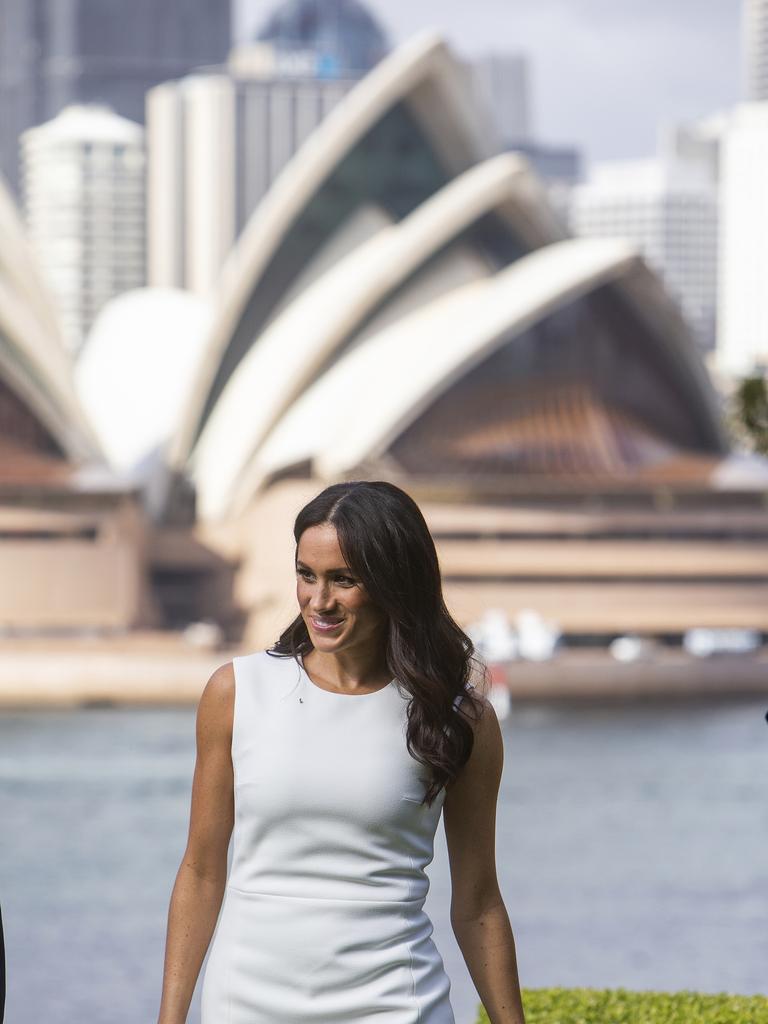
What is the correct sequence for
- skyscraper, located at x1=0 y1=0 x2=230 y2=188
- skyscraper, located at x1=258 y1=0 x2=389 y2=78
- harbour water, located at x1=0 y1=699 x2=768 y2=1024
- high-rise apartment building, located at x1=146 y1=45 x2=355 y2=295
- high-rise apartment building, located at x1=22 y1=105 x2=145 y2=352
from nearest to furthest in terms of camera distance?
harbour water, located at x1=0 y1=699 x2=768 y2=1024 < high-rise apartment building, located at x1=146 y1=45 x2=355 y2=295 < high-rise apartment building, located at x1=22 y1=105 x2=145 y2=352 < skyscraper, located at x1=0 y1=0 x2=230 y2=188 < skyscraper, located at x1=258 y1=0 x2=389 y2=78

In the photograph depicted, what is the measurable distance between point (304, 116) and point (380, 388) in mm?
91143

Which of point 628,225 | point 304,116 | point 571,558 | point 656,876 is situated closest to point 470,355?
point 571,558

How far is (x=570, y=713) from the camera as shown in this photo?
40.0 meters

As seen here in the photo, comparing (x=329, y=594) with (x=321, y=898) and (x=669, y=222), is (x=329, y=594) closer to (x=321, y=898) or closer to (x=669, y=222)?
(x=321, y=898)

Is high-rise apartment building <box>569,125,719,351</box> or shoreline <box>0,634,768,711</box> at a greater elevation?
high-rise apartment building <box>569,125,719,351</box>

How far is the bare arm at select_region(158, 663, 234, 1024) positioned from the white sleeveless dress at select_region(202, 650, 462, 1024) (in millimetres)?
32

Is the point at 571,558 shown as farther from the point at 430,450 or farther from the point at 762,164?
the point at 762,164

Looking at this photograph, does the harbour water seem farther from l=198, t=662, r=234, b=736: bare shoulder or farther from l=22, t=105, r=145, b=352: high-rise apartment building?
l=22, t=105, r=145, b=352: high-rise apartment building

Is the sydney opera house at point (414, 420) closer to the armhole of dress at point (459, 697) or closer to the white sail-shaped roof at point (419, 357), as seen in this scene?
the white sail-shaped roof at point (419, 357)

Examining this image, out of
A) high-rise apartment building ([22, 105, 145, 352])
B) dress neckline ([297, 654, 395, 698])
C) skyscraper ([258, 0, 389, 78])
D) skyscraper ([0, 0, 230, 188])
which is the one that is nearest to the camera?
dress neckline ([297, 654, 395, 698])

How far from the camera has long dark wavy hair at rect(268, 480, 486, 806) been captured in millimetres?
3059

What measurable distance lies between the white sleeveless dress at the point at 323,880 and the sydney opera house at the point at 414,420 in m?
38.7

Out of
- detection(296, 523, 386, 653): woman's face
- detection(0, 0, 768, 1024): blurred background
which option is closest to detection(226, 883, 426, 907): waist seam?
detection(296, 523, 386, 653): woman's face

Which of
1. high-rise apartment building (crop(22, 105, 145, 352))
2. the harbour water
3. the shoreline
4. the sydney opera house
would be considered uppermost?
high-rise apartment building (crop(22, 105, 145, 352))
